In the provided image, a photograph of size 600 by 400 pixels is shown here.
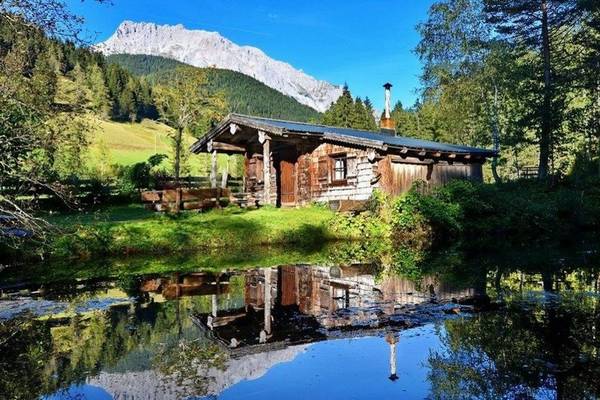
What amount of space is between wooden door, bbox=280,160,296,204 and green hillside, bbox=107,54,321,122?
11531 centimetres

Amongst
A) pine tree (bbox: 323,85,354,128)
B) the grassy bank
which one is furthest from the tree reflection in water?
pine tree (bbox: 323,85,354,128)

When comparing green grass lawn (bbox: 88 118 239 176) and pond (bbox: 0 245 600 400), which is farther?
green grass lawn (bbox: 88 118 239 176)

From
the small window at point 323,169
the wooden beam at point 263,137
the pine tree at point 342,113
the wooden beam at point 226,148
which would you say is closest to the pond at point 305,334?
the wooden beam at point 263,137

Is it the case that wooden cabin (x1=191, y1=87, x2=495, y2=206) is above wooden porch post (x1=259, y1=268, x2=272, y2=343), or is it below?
above

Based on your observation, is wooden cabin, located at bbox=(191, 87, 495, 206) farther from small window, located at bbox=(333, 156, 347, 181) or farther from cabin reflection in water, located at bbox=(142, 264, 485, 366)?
cabin reflection in water, located at bbox=(142, 264, 485, 366)

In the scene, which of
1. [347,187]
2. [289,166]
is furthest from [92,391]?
[289,166]

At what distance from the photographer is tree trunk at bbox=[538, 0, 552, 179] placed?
2788 cm

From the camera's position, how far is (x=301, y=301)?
344 inches

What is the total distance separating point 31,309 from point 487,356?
7439mm

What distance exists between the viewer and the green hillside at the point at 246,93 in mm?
147125

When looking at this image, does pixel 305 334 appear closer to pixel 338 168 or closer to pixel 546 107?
pixel 338 168

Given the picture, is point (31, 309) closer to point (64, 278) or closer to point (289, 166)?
point (64, 278)

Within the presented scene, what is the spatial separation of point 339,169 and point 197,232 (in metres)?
9.01

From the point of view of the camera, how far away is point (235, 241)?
57.7 ft
